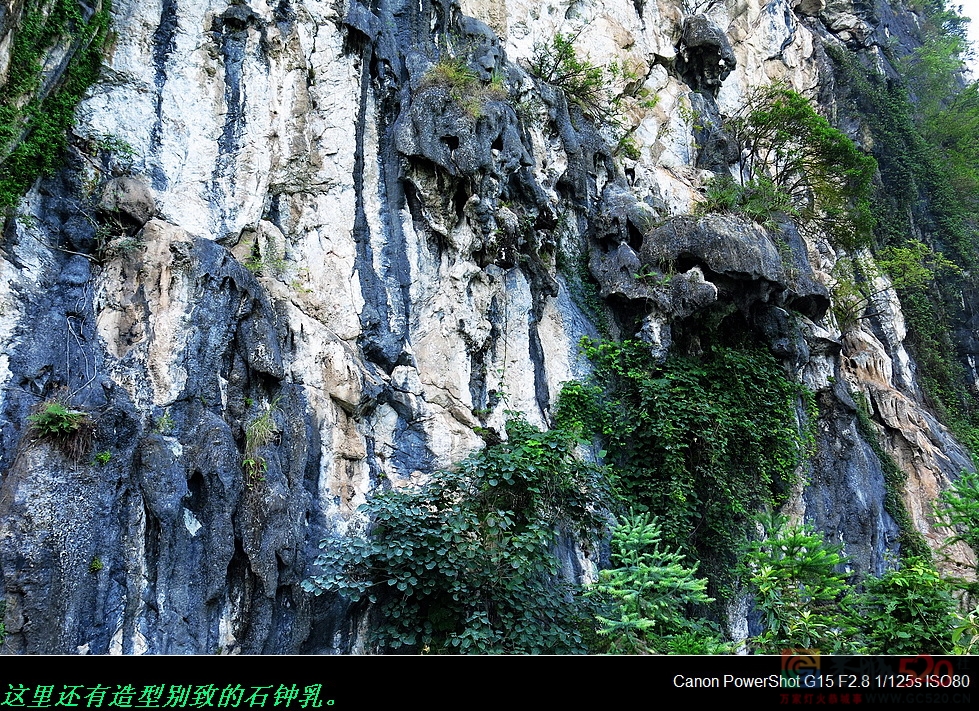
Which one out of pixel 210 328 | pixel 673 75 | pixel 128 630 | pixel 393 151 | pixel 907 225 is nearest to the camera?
pixel 128 630

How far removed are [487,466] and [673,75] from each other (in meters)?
11.0

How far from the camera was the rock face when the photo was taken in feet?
19.4

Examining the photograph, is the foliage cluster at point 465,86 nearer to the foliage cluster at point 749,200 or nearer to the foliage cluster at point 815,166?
the foliage cluster at point 749,200

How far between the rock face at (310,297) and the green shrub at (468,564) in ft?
1.72

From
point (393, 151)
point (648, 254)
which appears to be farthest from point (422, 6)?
point (648, 254)

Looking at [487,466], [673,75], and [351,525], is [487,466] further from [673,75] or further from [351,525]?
[673,75]

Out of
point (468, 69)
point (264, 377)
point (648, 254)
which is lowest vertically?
point (264, 377)

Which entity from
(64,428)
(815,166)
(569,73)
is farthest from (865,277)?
(64,428)

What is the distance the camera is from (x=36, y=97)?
7.06m

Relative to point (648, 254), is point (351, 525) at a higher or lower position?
lower

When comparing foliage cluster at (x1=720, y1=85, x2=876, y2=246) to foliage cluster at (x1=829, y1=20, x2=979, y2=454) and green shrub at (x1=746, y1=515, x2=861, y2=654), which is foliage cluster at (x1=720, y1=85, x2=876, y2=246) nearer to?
foliage cluster at (x1=829, y1=20, x2=979, y2=454)

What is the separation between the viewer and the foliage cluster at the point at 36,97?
671cm

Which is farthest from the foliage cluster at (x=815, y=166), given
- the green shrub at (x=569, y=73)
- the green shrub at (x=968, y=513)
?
the green shrub at (x=968, y=513)

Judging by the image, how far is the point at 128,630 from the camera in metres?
5.54
